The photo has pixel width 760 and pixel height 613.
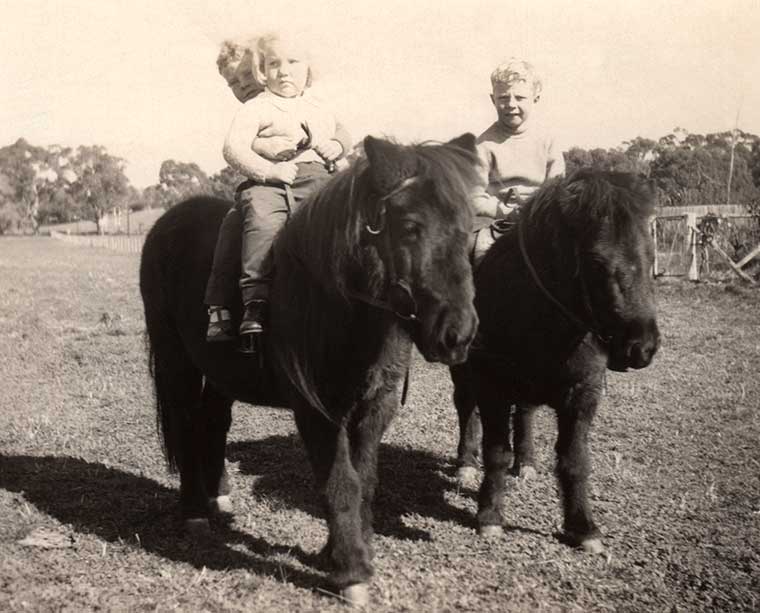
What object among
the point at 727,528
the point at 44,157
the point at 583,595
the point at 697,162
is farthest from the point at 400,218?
the point at 44,157

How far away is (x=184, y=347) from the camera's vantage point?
16.3 ft

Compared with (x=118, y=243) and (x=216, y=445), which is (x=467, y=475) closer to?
(x=216, y=445)

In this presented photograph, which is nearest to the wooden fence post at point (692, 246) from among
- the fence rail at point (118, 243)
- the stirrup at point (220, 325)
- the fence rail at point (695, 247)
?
the fence rail at point (695, 247)

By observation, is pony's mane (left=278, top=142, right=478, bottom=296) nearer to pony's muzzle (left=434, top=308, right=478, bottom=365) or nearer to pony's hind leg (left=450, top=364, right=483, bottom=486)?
pony's muzzle (left=434, top=308, right=478, bottom=365)

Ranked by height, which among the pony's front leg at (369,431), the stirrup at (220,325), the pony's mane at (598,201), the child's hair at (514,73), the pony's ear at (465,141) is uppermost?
the child's hair at (514,73)

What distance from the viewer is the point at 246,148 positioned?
4055 mm

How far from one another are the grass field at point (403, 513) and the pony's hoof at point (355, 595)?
6 cm

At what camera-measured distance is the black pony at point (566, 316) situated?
3.70 metres

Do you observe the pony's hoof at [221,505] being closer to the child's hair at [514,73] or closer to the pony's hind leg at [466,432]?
the pony's hind leg at [466,432]

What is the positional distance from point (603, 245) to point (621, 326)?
0.43 meters

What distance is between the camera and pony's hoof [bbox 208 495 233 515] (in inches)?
197

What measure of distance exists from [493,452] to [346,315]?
1.81 meters

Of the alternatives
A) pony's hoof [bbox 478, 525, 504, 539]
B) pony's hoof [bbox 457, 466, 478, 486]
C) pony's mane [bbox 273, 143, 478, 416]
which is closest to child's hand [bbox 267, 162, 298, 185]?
pony's mane [bbox 273, 143, 478, 416]

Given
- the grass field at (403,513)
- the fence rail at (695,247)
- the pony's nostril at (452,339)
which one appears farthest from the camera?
the fence rail at (695,247)
